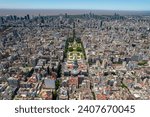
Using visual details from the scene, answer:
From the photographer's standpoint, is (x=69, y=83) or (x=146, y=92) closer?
(x=146, y=92)

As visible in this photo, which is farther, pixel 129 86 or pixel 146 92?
pixel 129 86

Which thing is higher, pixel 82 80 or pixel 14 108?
pixel 14 108

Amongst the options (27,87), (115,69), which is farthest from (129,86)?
Answer: (27,87)

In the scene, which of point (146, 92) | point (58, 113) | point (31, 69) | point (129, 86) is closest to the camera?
point (58, 113)

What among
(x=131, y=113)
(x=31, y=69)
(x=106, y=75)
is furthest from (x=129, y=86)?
(x=131, y=113)

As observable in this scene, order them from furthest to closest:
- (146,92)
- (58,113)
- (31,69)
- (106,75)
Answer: (31,69) < (106,75) < (146,92) < (58,113)

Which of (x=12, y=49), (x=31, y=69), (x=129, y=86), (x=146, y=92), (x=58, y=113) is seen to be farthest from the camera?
(x=12, y=49)

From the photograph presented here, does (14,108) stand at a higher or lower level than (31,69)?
higher

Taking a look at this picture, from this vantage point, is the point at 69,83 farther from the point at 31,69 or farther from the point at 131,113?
the point at 131,113

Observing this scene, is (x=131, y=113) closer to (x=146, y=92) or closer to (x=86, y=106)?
(x=86, y=106)
